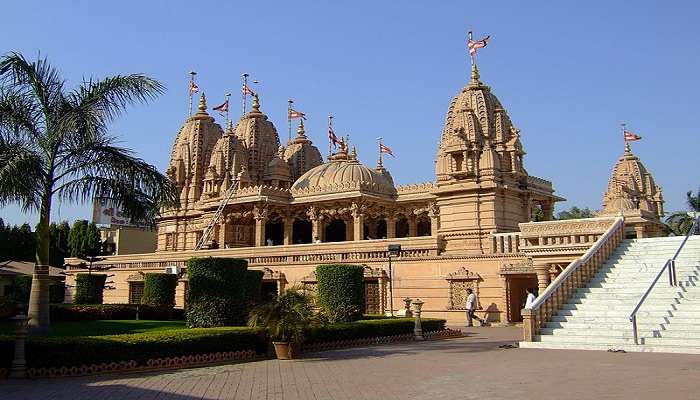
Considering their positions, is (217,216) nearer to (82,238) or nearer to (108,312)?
(108,312)

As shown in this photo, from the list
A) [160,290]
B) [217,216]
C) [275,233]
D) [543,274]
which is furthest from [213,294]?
[275,233]

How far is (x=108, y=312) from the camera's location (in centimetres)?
2650

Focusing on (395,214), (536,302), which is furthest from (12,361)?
(395,214)

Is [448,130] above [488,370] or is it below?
above

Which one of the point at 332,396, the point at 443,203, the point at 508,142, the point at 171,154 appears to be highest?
the point at 171,154

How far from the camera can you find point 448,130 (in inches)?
1412

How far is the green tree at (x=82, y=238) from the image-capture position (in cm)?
6275

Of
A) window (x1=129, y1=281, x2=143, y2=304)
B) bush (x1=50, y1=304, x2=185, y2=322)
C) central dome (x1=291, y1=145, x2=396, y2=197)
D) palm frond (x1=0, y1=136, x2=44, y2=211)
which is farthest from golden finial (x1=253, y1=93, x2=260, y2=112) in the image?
palm frond (x1=0, y1=136, x2=44, y2=211)

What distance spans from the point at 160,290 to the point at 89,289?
20.3 feet

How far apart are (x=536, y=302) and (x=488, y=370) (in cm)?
497

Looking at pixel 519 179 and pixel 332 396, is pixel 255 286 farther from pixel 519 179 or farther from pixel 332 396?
pixel 519 179

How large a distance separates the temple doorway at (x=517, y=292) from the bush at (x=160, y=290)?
47.8 ft

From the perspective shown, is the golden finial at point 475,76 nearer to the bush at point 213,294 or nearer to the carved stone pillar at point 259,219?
the carved stone pillar at point 259,219

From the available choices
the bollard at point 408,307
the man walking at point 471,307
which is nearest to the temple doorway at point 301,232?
the bollard at point 408,307
